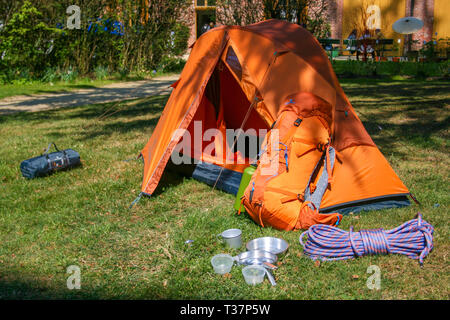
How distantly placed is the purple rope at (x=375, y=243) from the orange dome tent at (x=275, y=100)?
0.68 metres

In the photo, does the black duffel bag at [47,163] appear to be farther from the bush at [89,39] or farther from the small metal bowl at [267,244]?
the bush at [89,39]

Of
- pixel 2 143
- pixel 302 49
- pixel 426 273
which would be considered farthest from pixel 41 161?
pixel 426 273

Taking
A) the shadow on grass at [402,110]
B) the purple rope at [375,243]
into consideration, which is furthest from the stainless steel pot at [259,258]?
the shadow on grass at [402,110]

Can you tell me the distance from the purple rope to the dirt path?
21.5 feet

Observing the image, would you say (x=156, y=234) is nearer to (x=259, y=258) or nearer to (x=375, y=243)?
(x=259, y=258)

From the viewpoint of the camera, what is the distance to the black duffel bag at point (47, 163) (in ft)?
17.2

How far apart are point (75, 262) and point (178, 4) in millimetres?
12848

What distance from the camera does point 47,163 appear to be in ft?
17.4

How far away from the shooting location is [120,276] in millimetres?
3240

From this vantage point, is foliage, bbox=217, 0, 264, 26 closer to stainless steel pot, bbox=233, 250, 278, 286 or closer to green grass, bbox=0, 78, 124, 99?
green grass, bbox=0, 78, 124, 99

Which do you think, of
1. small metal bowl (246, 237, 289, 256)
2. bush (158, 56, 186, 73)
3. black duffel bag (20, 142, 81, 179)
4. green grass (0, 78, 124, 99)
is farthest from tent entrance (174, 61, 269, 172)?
bush (158, 56, 186, 73)
